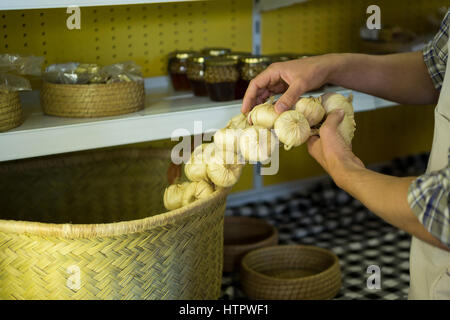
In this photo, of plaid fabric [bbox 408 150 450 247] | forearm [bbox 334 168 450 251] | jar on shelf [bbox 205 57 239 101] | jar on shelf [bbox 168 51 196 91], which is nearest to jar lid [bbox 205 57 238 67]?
jar on shelf [bbox 205 57 239 101]

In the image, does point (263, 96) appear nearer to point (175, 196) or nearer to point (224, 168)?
point (224, 168)

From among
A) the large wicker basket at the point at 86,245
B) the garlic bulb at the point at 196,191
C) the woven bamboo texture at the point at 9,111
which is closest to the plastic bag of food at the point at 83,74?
the woven bamboo texture at the point at 9,111

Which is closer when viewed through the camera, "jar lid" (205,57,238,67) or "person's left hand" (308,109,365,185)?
"person's left hand" (308,109,365,185)

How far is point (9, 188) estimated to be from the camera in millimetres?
1678

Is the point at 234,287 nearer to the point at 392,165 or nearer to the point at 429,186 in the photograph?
the point at 429,186

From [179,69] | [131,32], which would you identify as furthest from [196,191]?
[131,32]

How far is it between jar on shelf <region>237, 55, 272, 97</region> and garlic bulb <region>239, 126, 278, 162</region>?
18.2 inches

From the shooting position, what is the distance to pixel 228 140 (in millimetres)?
1322

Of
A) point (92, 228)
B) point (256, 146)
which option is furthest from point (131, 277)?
point (256, 146)

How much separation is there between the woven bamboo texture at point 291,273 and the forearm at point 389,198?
695mm

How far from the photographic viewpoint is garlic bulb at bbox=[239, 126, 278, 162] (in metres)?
1.25

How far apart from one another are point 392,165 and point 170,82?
1.22 metres

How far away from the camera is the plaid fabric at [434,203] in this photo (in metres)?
0.84

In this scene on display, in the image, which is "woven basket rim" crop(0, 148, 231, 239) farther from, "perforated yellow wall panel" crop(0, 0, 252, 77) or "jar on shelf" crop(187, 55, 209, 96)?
"perforated yellow wall panel" crop(0, 0, 252, 77)
